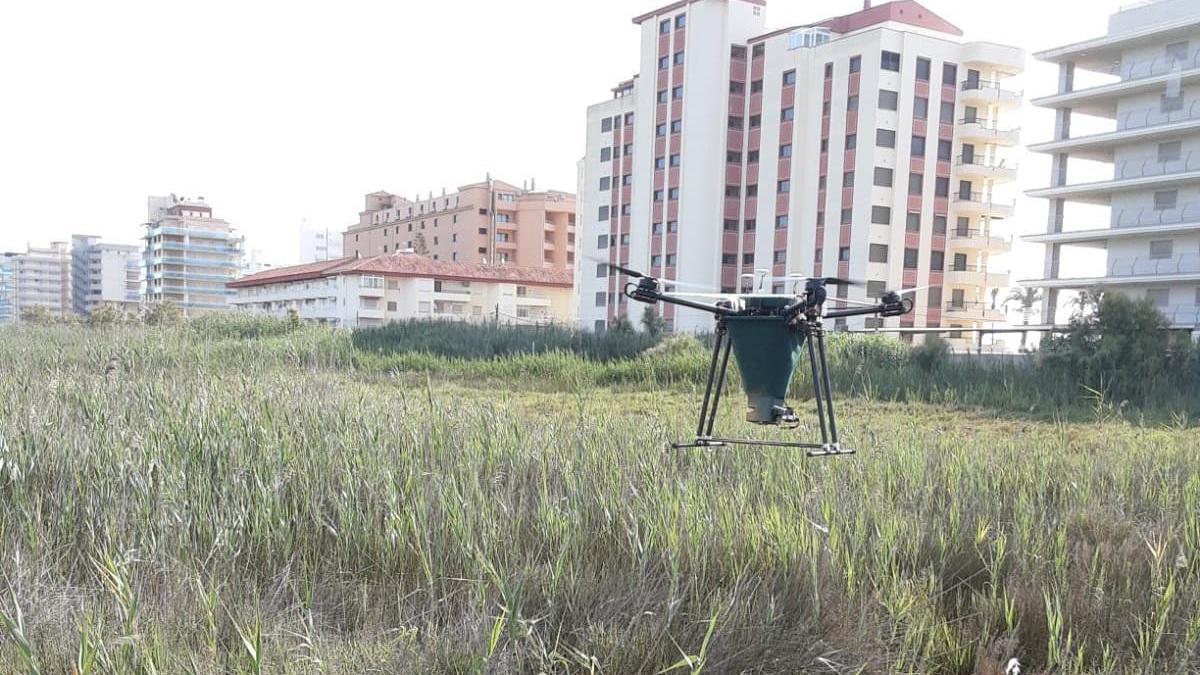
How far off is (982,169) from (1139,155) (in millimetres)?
6565

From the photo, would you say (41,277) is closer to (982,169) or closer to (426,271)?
(426,271)

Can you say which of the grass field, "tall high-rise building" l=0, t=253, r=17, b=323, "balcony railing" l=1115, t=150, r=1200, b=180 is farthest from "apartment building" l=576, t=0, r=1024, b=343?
"tall high-rise building" l=0, t=253, r=17, b=323

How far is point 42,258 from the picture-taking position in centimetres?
10938

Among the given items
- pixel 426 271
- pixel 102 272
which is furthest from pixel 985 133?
pixel 102 272

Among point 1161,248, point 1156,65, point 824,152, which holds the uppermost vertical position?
point 1156,65

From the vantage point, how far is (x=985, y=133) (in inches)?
1412

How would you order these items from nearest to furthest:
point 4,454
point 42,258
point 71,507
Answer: point 71,507, point 4,454, point 42,258

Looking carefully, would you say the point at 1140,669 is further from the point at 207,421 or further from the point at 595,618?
the point at 207,421

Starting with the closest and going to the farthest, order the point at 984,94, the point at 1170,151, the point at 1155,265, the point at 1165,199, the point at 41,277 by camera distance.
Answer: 1. the point at 1155,265
2. the point at 1165,199
3. the point at 1170,151
4. the point at 984,94
5. the point at 41,277

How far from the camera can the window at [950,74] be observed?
35.8 metres

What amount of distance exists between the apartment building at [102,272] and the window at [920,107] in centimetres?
8499

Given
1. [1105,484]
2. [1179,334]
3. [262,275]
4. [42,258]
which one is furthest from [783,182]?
[42,258]

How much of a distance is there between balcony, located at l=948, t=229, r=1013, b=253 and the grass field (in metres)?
33.9

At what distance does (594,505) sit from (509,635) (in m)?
1.06
